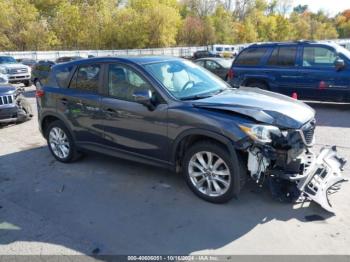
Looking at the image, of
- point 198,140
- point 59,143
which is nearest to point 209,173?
point 198,140

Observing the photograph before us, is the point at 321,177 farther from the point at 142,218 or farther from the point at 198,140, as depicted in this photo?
the point at 142,218

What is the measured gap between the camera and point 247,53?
1016cm

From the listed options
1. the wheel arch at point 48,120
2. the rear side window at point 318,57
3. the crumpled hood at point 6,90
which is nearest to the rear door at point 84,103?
the wheel arch at point 48,120

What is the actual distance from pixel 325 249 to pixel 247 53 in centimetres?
773

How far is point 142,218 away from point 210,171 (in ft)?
3.14

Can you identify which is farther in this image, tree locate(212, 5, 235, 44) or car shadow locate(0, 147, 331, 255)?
tree locate(212, 5, 235, 44)

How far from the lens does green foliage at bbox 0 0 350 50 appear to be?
47.2m

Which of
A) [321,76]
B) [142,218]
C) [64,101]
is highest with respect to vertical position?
[321,76]

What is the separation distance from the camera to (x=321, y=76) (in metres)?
9.02

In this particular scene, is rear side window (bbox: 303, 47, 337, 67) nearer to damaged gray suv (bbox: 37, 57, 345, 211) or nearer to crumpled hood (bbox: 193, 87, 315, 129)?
damaged gray suv (bbox: 37, 57, 345, 211)

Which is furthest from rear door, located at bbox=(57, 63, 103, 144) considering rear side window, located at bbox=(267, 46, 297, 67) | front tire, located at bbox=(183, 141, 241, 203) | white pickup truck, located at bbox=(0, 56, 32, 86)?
white pickup truck, located at bbox=(0, 56, 32, 86)

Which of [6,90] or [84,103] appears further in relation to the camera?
[6,90]

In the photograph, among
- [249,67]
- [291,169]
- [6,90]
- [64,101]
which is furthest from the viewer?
[249,67]

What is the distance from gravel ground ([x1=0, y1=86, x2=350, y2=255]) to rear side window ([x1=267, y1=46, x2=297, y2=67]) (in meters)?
4.97
